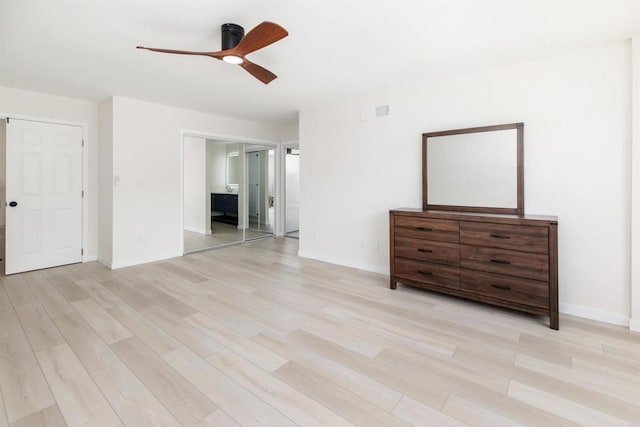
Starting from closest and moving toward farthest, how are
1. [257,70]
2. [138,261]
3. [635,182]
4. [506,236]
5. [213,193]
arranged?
[635,182] → [257,70] → [506,236] → [138,261] → [213,193]

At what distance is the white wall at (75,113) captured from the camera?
12.7 ft

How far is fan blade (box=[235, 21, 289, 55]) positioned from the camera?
6.09 feet

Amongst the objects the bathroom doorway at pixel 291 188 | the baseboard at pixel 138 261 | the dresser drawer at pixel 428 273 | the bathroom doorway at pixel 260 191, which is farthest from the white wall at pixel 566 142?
the baseboard at pixel 138 261

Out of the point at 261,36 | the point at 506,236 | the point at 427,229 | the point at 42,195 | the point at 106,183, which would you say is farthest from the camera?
the point at 106,183

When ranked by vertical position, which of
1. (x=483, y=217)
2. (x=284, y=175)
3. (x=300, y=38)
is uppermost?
(x=300, y=38)

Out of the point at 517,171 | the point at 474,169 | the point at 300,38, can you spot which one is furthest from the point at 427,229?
the point at 300,38

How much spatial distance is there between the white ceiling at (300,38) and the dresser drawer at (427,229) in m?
1.63

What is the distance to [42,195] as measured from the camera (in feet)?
13.6

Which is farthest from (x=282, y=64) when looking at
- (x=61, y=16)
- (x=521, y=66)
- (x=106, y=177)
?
(x=106, y=177)

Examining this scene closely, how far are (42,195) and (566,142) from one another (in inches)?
255

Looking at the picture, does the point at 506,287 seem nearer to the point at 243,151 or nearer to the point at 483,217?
the point at 483,217

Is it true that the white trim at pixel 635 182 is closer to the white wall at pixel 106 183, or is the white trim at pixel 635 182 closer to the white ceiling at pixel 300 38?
the white ceiling at pixel 300 38

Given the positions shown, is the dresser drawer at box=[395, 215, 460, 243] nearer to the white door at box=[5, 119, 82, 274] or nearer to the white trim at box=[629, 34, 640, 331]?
the white trim at box=[629, 34, 640, 331]

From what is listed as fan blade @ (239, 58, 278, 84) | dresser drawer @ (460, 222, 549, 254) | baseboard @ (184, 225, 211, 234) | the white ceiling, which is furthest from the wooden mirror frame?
baseboard @ (184, 225, 211, 234)
